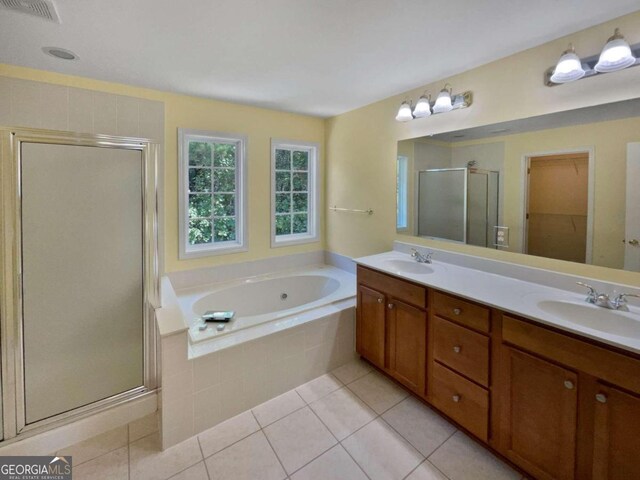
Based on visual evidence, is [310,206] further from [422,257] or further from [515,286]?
[515,286]

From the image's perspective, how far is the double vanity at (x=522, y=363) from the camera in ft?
3.69

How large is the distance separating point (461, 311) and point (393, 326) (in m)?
0.56

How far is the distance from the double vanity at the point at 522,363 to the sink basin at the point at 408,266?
0.06 m

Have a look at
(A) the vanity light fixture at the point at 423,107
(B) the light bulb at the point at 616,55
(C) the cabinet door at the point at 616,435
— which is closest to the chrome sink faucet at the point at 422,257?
(A) the vanity light fixture at the point at 423,107

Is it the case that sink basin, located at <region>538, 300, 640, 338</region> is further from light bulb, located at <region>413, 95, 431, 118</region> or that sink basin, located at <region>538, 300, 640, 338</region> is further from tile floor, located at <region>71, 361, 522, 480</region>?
light bulb, located at <region>413, 95, 431, 118</region>

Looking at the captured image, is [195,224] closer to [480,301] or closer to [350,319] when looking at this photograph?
[350,319]

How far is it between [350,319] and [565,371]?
1446 millimetres

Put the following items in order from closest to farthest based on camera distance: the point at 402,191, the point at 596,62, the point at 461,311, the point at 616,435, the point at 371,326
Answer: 1. the point at 616,435
2. the point at 596,62
3. the point at 461,311
4. the point at 371,326
5. the point at 402,191

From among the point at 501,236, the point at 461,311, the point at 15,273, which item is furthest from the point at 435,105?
the point at 15,273

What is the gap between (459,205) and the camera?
2.21 meters

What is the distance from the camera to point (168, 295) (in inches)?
85.7

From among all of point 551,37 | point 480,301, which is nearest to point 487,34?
point 551,37

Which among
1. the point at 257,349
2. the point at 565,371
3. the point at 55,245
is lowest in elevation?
the point at 257,349

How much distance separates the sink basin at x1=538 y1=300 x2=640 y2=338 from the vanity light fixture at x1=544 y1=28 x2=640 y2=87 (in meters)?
1.18
